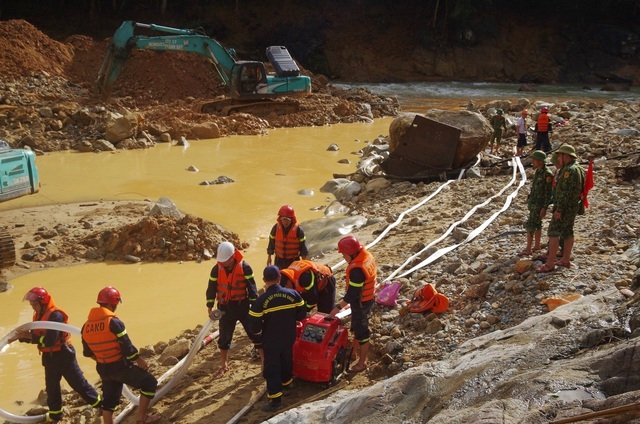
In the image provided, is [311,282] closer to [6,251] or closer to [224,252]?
[224,252]

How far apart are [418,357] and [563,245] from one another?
2.20 m

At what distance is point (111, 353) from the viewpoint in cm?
580

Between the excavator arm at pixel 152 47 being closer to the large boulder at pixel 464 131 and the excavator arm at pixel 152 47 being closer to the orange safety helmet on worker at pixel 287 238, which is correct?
the large boulder at pixel 464 131

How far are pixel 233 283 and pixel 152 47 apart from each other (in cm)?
1763

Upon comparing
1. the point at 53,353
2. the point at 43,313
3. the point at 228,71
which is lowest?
the point at 53,353

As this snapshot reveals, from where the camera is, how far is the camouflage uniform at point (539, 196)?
7824 millimetres

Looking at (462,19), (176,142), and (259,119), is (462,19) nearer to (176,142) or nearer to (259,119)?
(259,119)

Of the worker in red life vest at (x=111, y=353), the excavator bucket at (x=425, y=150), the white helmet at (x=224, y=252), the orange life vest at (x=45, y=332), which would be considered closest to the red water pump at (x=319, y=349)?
the white helmet at (x=224, y=252)

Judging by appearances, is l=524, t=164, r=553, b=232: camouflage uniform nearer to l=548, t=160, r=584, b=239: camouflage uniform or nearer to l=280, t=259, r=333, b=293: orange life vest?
l=548, t=160, r=584, b=239: camouflage uniform

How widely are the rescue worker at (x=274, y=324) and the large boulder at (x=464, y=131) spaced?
345 inches

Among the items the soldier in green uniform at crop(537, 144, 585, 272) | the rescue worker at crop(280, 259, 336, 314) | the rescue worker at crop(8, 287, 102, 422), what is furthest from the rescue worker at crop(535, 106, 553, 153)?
the rescue worker at crop(8, 287, 102, 422)

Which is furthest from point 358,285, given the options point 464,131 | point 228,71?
point 228,71

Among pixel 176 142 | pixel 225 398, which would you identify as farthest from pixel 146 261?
pixel 176 142

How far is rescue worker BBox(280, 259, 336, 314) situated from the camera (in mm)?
6508
